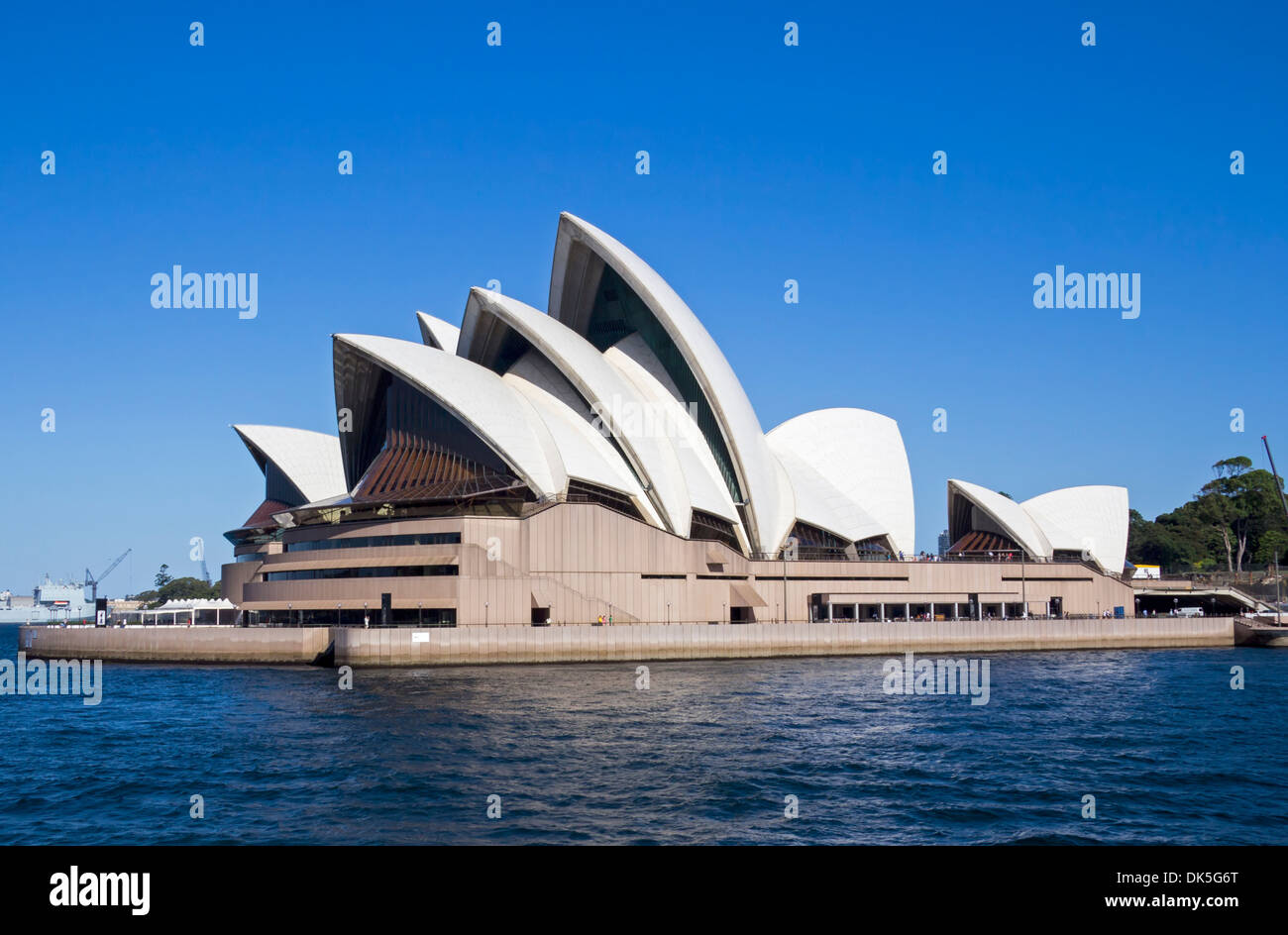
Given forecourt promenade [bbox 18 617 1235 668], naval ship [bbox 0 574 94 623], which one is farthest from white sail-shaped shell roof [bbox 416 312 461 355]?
naval ship [bbox 0 574 94 623]

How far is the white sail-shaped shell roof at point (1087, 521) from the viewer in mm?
76188

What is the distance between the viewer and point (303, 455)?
70875 mm

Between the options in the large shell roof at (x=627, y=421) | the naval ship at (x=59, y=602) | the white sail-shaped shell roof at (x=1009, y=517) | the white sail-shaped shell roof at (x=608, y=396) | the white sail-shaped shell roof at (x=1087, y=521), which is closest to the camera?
the large shell roof at (x=627, y=421)

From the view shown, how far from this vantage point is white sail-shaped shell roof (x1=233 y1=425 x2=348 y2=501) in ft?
227

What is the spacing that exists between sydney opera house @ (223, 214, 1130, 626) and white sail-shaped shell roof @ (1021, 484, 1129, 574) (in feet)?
14.6

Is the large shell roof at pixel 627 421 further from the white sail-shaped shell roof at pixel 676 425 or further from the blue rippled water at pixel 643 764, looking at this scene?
the blue rippled water at pixel 643 764

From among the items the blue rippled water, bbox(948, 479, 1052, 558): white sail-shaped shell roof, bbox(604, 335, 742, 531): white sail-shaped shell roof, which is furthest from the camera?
bbox(948, 479, 1052, 558): white sail-shaped shell roof

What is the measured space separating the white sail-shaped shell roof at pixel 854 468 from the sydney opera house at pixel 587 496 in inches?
6.7

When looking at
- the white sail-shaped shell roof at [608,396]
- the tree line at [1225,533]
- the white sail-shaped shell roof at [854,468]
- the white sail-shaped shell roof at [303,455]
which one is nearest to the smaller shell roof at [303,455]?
the white sail-shaped shell roof at [303,455]

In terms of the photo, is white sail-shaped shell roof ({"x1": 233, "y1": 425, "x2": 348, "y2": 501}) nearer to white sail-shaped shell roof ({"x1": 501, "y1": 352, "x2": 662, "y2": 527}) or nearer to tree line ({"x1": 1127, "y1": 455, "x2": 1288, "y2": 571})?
white sail-shaped shell roof ({"x1": 501, "y1": 352, "x2": 662, "y2": 527})

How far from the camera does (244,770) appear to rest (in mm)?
22297

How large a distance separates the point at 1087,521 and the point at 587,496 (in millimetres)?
42100

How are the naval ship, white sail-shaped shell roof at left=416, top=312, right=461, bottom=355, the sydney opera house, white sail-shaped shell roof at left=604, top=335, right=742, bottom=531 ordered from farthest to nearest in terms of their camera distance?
the naval ship → white sail-shaped shell roof at left=416, top=312, right=461, bottom=355 → white sail-shaped shell roof at left=604, top=335, right=742, bottom=531 → the sydney opera house
